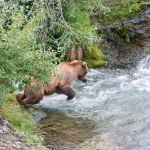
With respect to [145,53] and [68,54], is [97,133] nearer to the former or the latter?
[68,54]

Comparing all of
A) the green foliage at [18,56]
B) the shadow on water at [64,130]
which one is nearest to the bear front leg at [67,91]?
the shadow on water at [64,130]

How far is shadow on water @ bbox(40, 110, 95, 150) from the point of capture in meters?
8.79

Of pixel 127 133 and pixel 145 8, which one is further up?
pixel 145 8

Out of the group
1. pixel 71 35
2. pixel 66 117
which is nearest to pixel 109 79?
pixel 71 35

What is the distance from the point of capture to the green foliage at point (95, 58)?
606 inches

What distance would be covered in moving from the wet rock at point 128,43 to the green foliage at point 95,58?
258mm

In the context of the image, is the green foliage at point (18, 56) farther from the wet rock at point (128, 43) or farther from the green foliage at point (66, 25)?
the wet rock at point (128, 43)

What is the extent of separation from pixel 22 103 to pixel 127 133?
223cm

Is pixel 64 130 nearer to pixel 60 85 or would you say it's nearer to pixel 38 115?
pixel 38 115

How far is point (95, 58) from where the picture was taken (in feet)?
51.3

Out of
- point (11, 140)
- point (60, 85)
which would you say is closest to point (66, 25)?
point (60, 85)

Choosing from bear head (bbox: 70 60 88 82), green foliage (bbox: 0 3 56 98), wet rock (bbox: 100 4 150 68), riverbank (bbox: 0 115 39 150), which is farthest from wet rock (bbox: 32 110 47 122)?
wet rock (bbox: 100 4 150 68)

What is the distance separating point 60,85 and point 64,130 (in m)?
1.60

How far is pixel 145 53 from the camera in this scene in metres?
16.5
